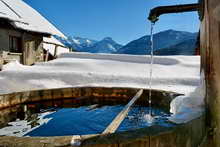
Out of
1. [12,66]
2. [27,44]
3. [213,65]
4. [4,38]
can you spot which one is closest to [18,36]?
[27,44]

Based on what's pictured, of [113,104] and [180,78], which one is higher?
[180,78]

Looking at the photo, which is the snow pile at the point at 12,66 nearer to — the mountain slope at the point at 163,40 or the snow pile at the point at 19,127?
the snow pile at the point at 19,127

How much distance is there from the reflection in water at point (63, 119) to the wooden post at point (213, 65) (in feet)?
2.64

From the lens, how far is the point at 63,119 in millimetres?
4004

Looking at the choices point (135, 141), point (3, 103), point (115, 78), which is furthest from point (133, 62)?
point (135, 141)

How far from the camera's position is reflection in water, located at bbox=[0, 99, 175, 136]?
11.0 ft

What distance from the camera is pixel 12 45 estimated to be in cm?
1180

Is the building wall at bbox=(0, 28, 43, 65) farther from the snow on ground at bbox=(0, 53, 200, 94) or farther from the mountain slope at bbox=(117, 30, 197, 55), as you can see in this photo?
the mountain slope at bbox=(117, 30, 197, 55)

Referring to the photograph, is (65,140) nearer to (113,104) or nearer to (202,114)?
(202,114)

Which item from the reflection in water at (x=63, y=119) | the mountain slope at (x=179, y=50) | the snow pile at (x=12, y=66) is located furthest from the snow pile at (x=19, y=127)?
the mountain slope at (x=179, y=50)

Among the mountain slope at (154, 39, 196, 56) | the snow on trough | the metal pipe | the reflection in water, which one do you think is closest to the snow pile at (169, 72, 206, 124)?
the reflection in water

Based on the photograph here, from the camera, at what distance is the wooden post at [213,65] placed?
7.13 ft

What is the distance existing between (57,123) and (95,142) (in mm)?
2451

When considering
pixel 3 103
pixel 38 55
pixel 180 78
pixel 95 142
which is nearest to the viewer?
pixel 95 142
